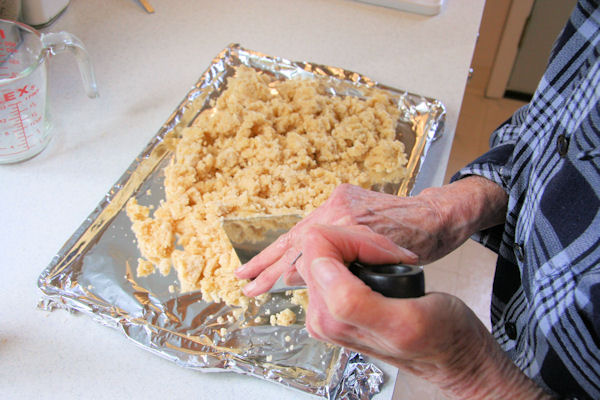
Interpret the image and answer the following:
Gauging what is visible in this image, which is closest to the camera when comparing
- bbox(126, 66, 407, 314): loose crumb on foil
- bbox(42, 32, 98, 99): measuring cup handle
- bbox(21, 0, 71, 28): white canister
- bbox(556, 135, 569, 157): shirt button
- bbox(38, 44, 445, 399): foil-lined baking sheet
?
bbox(556, 135, 569, 157): shirt button

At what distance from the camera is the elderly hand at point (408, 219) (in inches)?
31.6

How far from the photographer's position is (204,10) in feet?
4.80

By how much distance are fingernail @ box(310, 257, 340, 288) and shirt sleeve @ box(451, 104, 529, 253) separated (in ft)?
1.38

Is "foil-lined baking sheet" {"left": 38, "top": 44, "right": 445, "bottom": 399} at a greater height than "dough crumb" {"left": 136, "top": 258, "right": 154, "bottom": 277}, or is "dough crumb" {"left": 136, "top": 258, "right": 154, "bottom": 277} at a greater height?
"dough crumb" {"left": 136, "top": 258, "right": 154, "bottom": 277}

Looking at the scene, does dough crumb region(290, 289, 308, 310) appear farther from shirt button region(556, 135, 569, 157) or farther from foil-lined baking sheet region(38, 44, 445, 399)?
shirt button region(556, 135, 569, 157)

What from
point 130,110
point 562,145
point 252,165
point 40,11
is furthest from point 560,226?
point 40,11

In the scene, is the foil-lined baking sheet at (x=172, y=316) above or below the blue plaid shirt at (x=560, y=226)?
below

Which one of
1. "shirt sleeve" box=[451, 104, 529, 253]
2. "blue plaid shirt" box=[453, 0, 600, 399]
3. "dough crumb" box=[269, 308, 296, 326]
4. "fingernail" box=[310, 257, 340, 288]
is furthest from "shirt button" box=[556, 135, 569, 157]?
"dough crumb" box=[269, 308, 296, 326]

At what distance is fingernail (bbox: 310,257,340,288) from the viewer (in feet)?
1.76

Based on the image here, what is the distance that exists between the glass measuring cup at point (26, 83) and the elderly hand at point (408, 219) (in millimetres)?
566

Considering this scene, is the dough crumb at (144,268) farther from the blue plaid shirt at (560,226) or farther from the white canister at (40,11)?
the white canister at (40,11)

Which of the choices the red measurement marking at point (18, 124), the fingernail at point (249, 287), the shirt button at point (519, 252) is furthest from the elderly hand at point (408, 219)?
→ the red measurement marking at point (18, 124)

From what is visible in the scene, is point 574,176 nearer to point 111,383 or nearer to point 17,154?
point 111,383

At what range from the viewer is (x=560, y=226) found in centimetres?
63
